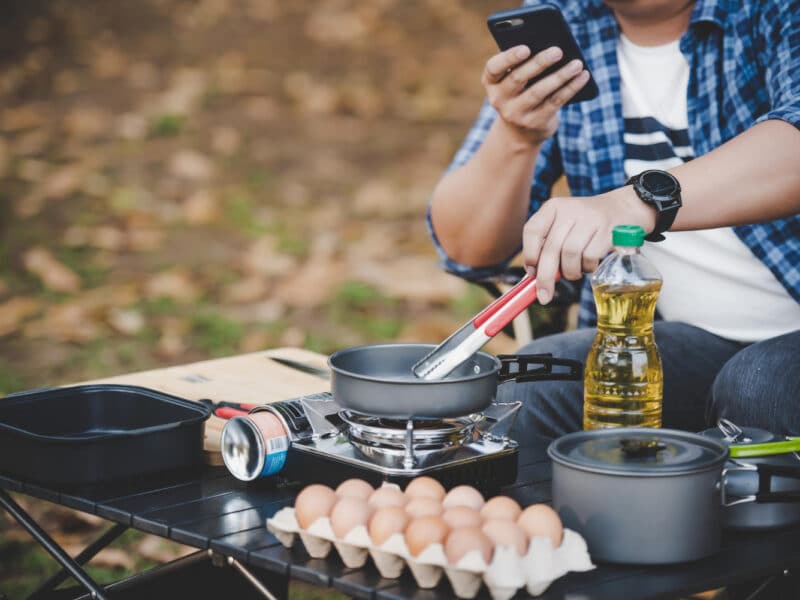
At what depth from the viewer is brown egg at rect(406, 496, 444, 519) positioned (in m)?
1.07

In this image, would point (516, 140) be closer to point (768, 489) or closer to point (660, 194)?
point (660, 194)

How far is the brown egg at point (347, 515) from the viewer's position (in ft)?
3.47

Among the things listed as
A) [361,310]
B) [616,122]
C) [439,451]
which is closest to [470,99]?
[361,310]

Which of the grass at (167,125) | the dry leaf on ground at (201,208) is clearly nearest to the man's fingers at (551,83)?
the dry leaf on ground at (201,208)

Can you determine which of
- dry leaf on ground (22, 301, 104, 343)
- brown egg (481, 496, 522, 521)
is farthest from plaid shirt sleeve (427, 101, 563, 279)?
dry leaf on ground (22, 301, 104, 343)

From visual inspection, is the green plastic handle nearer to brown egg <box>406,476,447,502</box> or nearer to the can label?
brown egg <box>406,476,447,502</box>

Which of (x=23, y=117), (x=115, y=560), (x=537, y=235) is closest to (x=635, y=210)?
A: (x=537, y=235)

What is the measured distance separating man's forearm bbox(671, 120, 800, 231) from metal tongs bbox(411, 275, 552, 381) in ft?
1.01

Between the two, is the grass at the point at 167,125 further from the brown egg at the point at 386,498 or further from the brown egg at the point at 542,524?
the brown egg at the point at 542,524

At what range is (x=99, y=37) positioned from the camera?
536 cm

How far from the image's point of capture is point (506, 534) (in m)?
1.02

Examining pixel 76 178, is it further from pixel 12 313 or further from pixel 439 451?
pixel 439 451

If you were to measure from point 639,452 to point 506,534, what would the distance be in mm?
182

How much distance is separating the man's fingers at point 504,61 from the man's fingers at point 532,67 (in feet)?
0.04
